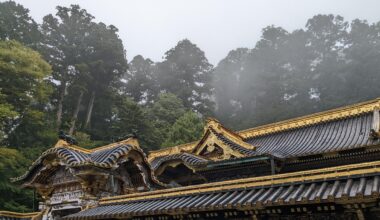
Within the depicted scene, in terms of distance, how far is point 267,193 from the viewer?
8383mm

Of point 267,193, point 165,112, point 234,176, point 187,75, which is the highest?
point 187,75

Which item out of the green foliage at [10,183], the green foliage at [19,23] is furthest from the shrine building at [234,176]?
the green foliage at [19,23]

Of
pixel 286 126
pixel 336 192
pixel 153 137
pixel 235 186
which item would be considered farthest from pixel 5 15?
pixel 336 192

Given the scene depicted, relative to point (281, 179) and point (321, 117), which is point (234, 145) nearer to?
point (321, 117)

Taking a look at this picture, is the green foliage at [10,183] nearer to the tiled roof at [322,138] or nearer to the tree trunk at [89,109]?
the tree trunk at [89,109]

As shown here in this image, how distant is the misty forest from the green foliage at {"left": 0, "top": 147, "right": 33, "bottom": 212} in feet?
0.24

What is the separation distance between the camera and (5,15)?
3784 cm

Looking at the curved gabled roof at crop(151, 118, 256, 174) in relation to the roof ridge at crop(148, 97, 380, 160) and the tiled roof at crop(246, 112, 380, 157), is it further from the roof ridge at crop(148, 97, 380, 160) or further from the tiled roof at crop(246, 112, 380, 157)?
the roof ridge at crop(148, 97, 380, 160)

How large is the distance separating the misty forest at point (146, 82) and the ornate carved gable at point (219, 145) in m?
6.94

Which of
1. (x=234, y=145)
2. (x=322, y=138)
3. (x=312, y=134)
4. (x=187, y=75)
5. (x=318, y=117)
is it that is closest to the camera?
(x=322, y=138)

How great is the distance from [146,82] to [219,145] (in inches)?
1695

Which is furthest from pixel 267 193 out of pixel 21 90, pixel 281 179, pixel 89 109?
pixel 89 109

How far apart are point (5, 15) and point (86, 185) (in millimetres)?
32821

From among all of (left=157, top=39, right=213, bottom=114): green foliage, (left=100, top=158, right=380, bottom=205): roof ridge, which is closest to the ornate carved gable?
(left=100, top=158, right=380, bottom=205): roof ridge
